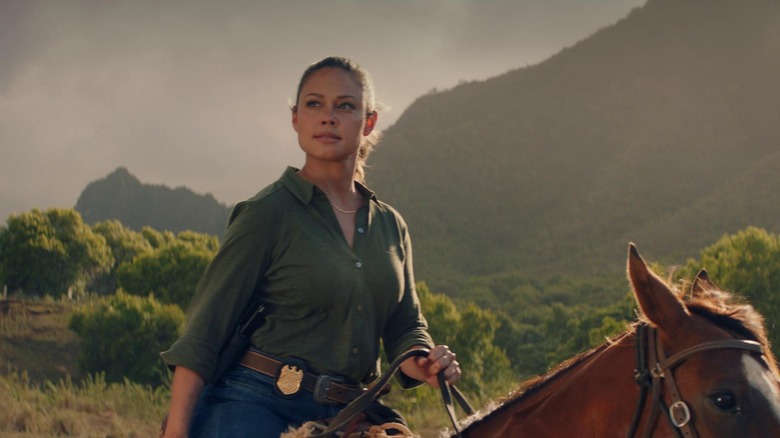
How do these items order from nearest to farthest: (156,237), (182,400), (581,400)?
1. (581,400)
2. (182,400)
3. (156,237)

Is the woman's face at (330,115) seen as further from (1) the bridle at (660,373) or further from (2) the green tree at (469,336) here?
(2) the green tree at (469,336)

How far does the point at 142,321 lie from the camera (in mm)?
23703

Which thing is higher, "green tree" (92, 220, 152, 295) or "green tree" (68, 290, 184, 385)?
"green tree" (92, 220, 152, 295)

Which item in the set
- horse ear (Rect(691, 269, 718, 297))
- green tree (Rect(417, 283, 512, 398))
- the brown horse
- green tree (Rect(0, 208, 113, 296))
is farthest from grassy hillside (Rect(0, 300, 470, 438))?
horse ear (Rect(691, 269, 718, 297))

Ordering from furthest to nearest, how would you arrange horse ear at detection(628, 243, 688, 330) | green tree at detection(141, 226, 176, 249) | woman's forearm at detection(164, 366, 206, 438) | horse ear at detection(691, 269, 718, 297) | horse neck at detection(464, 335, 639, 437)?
green tree at detection(141, 226, 176, 249) → woman's forearm at detection(164, 366, 206, 438) → horse ear at detection(691, 269, 718, 297) → horse neck at detection(464, 335, 639, 437) → horse ear at detection(628, 243, 688, 330)

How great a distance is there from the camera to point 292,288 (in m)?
2.88

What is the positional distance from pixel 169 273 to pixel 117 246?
1342 cm

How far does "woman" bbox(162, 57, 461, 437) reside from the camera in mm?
2795

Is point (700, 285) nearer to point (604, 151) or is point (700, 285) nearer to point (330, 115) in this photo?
point (330, 115)

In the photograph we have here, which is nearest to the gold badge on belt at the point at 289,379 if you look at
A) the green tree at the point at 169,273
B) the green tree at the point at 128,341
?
the green tree at the point at 128,341

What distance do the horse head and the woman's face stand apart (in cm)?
129

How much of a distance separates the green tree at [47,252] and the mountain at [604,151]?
40.1m

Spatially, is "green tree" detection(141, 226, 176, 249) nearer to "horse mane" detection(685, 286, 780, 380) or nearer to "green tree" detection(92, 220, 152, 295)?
"green tree" detection(92, 220, 152, 295)

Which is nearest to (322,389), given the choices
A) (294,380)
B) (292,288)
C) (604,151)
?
(294,380)
